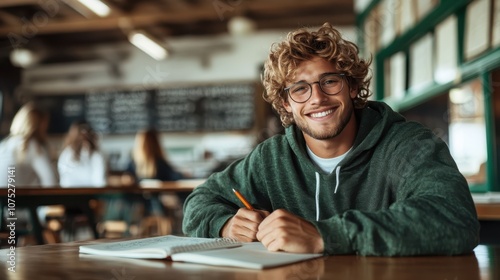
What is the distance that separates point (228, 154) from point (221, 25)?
74.7 inches

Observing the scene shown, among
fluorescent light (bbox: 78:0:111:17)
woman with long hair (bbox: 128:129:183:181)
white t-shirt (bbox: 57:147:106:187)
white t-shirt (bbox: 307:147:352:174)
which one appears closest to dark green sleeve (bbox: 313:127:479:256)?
white t-shirt (bbox: 307:147:352:174)

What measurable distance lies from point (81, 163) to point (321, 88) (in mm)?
3937

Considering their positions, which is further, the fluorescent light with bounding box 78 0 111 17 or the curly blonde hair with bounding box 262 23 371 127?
the fluorescent light with bounding box 78 0 111 17

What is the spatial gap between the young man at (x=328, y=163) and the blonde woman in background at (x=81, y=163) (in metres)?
3.56

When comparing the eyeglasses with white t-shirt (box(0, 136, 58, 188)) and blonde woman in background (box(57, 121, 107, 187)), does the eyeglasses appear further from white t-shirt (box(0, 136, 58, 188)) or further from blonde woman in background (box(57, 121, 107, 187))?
blonde woman in background (box(57, 121, 107, 187))

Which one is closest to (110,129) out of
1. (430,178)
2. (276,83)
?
(276,83)

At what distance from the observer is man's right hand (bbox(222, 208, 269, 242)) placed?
1254 millimetres

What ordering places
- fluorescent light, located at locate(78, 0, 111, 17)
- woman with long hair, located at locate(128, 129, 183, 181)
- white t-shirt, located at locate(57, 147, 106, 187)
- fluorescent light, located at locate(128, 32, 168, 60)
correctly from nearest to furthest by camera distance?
white t-shirt, located at locate(57, 147, 106, 187)
woman with long hair, located at locate(128, 129, 183, 181)
fluorescent light, located at locate(78, 0, 111, 17)
fluorescent light, located at locate(128, 32, 168, 60)

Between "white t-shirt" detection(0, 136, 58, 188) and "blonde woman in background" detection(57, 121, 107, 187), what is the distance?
2.83ft

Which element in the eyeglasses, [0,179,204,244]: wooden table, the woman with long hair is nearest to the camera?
the eyeglasses

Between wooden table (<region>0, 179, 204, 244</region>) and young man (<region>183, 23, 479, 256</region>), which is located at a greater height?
young man (<region>183, 23, 479, 256</region>)

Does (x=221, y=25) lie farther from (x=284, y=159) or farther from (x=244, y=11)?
(x=284, y=159)

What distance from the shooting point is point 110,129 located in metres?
8.54

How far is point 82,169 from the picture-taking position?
5086 millimetres
